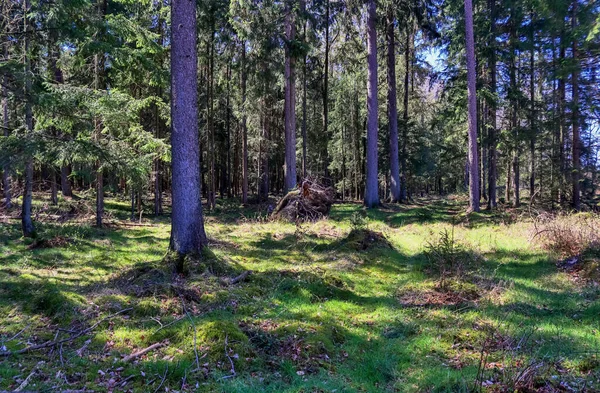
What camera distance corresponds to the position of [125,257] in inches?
356

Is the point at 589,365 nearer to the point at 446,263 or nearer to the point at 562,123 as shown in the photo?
the point at 446,263

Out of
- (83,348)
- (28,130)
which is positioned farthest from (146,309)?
(28,130)

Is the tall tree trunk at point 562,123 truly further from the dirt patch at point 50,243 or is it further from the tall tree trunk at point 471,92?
the dirt patch at point 50,243

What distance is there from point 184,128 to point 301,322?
4.49m

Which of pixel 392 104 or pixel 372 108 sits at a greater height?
pixel 392 104

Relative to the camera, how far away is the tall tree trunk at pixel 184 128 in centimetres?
703

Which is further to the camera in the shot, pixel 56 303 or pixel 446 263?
pixel 446 263

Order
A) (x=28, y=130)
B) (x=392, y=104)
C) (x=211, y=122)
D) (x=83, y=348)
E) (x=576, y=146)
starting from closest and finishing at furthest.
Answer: (x=83, y=348)
(x=28, y=130)
(x=576, y=146)
(x=211, y=122)
(x=392, y=104)

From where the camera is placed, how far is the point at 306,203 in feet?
48.5

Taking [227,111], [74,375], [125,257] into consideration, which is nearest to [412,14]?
[227,111]

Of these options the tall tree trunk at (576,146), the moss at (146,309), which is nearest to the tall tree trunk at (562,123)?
the tall tree trunk at (576,146)

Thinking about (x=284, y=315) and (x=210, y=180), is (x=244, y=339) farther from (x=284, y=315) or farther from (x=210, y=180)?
(x=210, y=180)

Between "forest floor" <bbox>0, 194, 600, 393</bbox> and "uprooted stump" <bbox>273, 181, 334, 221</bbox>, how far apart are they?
484 cm

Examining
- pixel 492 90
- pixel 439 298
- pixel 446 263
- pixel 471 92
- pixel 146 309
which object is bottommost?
pixel 439 298
